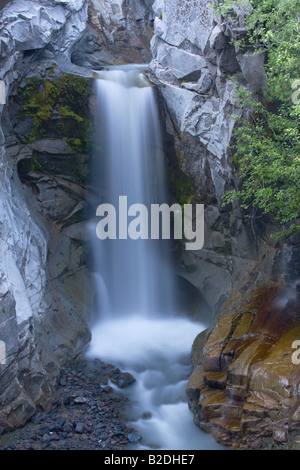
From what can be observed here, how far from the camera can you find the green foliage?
27.3ft

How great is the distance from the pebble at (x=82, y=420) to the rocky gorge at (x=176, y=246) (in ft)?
1.00

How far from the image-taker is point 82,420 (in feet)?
28.1

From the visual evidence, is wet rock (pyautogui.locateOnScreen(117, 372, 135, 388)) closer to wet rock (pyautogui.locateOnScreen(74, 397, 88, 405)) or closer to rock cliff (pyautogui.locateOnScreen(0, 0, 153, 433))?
wet rock (pyautogui.locateOnScreen(74, 397, 88, 405))

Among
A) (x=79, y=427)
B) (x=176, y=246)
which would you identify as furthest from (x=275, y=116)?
(x=79, y=427)

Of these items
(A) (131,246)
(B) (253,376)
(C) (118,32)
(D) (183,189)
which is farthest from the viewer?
(C) (118,32)

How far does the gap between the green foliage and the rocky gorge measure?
468 mm

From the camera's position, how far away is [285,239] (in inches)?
386

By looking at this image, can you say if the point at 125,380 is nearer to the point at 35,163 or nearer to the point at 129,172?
the point at 129,172

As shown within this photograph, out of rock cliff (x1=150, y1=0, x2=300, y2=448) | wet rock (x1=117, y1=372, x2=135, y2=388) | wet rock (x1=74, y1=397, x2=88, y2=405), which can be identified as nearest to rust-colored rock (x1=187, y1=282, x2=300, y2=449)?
rock cliff (x1=150, y1=0, x2=300, y2=448)

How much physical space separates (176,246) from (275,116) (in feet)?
19.8

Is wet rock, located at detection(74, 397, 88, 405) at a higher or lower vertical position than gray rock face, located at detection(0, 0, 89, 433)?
lower

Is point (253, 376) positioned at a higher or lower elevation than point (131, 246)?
lower

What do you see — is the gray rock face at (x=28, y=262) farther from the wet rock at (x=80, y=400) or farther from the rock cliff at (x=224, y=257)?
the rock cliff at (x=224, y=257)
